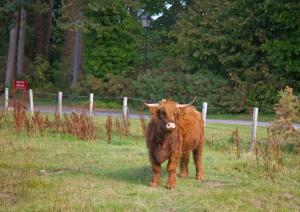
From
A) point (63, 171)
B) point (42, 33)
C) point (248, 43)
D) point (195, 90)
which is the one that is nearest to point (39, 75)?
point (42, 33)

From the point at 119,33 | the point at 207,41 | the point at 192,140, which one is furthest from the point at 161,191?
the point at 119,33

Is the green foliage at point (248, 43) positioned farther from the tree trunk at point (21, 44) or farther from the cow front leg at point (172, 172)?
the cow front leg at point (172, 172)

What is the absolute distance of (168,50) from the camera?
41219mm

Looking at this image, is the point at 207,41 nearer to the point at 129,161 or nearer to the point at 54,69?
Answer: the point at 54,69

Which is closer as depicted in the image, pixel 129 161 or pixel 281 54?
pixel 129 161

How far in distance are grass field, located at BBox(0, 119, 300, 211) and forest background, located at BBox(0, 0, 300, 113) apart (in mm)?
17322

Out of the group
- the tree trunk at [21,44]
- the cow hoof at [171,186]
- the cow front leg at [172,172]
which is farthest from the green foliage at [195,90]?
the cow hoof at [171,186]

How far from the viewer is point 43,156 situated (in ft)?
47.8

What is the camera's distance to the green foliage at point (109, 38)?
3888 cm

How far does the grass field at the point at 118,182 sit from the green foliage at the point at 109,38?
22.5m

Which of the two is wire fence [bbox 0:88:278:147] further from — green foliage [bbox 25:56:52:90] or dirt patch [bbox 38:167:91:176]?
dirt patch [bbox 38:167:91:176]

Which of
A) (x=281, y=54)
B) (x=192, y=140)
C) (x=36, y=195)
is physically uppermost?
(x=281, y=54)

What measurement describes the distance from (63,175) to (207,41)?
82.1 ft

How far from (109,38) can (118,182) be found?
29.0 metres
